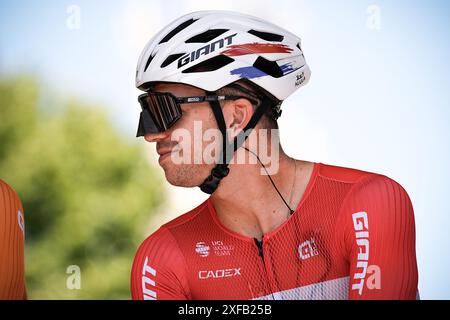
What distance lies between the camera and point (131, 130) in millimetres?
6980

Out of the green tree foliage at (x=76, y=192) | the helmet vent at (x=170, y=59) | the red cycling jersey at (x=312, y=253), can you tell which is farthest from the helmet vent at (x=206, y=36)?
the green tree foliage at (x=76, y=192)

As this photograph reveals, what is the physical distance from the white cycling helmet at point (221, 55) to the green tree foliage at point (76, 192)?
10.2ft

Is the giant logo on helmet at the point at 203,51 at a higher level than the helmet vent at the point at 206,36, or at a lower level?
lower

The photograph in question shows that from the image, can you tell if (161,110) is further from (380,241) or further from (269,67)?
(380,241)

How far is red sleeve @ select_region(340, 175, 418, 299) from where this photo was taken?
3.53m

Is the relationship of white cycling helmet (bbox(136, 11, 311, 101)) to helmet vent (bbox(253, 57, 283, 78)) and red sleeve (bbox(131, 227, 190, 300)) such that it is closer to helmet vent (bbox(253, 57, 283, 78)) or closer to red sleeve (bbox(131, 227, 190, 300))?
helmet vent (bbox(253, 57, 283, 78))

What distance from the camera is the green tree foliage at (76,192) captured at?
6.71m

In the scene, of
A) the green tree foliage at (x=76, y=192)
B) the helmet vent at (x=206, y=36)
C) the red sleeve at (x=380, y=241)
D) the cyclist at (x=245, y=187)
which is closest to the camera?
the red sleeve at (x=380, y=241)

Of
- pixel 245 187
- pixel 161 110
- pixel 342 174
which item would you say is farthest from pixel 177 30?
pixel 342 174

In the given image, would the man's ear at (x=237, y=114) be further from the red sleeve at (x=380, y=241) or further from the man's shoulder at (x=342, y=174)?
the red sleeve at (x=380, y=241)

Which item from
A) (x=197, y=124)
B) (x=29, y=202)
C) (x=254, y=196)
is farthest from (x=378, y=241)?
(x=29, y=202)

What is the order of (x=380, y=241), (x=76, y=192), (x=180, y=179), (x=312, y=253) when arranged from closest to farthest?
(x=380, y=241) → (x=312, y=253) → (x=180, y=179) → (x=76, y=192)

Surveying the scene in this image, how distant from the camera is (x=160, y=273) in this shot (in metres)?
3.96

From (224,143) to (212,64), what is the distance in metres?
0.45
